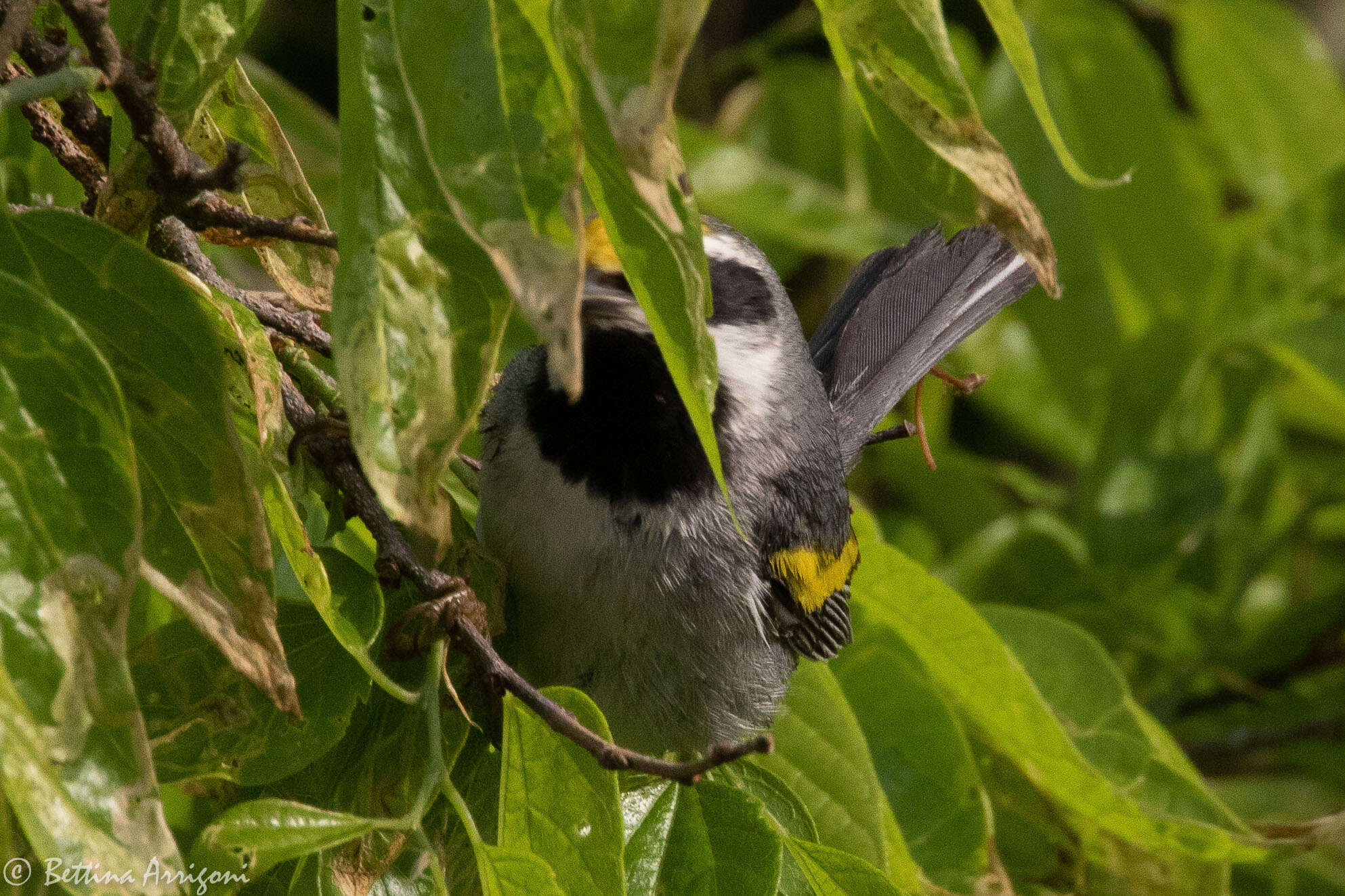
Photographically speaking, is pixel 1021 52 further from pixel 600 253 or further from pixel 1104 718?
pixel 1104 718

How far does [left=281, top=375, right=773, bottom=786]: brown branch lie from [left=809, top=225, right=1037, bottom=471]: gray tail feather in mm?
1555

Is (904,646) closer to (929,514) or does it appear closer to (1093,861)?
(1093,861)

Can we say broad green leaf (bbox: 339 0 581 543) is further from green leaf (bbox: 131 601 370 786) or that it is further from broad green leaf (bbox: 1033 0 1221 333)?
broad green leaf (bbox: 1033 0 1221 333)

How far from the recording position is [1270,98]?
16.9 feet

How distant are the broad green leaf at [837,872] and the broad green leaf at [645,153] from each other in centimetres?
63

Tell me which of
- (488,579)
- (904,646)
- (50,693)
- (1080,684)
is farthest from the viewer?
(1080,684)

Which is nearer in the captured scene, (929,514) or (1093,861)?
(1093,861)

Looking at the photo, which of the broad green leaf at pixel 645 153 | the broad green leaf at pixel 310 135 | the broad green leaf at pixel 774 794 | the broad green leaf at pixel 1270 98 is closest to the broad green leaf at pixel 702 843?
the broad green leaf at pixel 774 794

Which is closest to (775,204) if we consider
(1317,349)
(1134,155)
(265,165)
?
(1134,155)

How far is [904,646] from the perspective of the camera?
2.69 m

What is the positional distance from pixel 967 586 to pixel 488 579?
2527mm

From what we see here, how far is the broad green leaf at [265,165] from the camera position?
162 centimetres

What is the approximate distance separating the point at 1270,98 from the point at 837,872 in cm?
459

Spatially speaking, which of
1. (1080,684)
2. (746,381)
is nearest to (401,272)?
(746,381)
